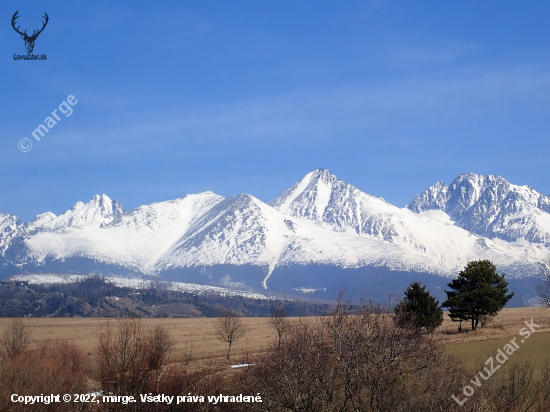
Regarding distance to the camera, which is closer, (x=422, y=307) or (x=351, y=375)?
(x=351, y=375)

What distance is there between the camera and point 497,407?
1300 inches

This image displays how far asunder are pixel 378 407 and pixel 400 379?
5.31 m

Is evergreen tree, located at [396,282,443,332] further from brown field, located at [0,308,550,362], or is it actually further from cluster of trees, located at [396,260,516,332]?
brown field, located at [0,308,550,362]

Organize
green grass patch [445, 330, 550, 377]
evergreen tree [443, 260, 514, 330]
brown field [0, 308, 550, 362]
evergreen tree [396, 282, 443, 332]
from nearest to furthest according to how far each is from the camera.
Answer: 1. green grass patch [445, 330, 550, 377]
2. brown field [0, 308, 550, 362]
3. evergreen tree [396, 282, 443, 332]
4. evergreen tree [443, 260, 514, 330]

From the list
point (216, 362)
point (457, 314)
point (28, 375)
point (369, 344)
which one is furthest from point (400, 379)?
point (457, 314)

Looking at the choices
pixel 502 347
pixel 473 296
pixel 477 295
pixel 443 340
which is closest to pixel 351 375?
pixel 502 347

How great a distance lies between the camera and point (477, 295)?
3388 inches

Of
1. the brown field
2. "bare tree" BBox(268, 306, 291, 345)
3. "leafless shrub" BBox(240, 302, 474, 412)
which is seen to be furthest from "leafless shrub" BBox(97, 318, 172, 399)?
"bare tree" BBox(268, 306, 291, 345)

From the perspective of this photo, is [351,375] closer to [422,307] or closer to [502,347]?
[502,347]

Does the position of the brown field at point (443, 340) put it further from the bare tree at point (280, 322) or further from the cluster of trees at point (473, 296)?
the bare tree at point (280, 322)

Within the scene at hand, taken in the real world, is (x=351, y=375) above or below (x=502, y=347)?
above

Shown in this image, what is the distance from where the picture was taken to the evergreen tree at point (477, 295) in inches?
3374

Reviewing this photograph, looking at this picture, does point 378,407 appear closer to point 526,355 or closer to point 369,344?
point 369,344

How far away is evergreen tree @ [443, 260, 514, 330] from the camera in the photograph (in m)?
85.7
